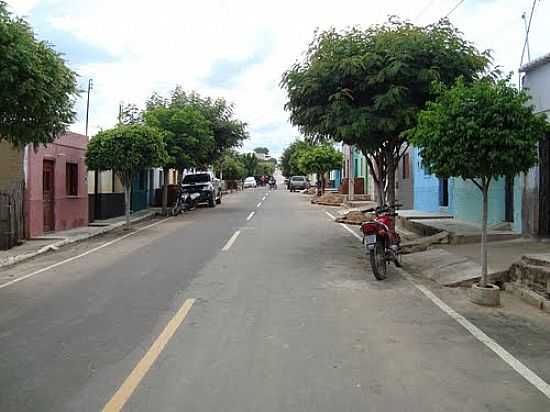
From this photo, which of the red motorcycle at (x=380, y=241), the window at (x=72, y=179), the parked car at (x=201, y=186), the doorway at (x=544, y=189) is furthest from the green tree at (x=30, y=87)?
the parked car at (x=201, y=186)

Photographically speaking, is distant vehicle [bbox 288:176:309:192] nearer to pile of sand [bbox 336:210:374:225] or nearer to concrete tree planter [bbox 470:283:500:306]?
pile of sand [bbox 336:210:374:225]

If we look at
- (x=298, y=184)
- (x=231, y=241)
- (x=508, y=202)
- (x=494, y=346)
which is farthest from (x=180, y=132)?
(x=298, y=184)

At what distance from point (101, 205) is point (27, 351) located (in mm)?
20778

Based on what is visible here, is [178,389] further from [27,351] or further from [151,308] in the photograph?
[151,308]

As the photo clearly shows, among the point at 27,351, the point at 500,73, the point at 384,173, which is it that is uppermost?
the point at 500,73

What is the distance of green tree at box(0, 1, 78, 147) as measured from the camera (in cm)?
894

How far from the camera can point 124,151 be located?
22.3m

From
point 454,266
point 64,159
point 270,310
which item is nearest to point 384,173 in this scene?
point 454,266

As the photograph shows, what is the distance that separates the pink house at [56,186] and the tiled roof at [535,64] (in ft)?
40.6

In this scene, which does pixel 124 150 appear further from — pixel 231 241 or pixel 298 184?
pixel 298 184

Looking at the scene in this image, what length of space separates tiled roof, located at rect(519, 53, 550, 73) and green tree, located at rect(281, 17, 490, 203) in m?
0.87

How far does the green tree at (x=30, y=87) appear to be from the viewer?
29.3 ft

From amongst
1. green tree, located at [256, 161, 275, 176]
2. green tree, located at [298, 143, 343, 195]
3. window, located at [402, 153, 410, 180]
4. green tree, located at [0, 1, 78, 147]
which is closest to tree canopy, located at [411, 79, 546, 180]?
green tree, located at [0, 1, 78, 147]

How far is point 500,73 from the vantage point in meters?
14.6
